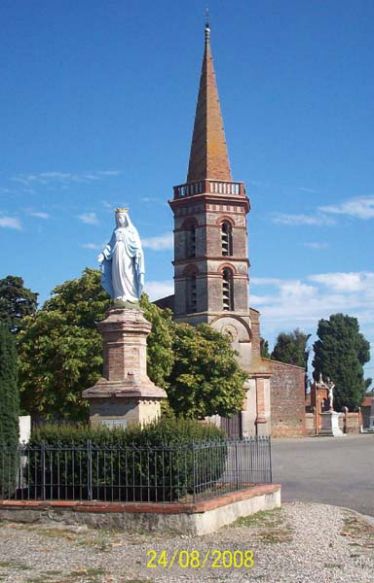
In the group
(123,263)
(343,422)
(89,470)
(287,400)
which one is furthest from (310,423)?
(89,470)

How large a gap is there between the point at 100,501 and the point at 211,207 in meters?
39.3

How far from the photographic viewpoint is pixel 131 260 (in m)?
16.2

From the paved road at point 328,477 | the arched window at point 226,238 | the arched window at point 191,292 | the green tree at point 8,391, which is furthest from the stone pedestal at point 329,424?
the green tree at point 8,391

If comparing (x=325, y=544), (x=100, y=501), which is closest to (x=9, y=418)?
(x=100, y=501)

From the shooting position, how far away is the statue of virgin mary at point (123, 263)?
15961mm

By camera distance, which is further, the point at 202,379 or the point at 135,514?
the point at 202,379

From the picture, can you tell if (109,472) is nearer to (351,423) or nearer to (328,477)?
(328,477)

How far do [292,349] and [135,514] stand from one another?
68.6 metres

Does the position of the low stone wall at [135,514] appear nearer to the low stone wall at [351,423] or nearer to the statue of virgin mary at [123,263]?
the statue of virgin mary at [123,263]

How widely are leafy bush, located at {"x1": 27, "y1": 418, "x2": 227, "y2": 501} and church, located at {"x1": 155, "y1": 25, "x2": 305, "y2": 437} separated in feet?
119

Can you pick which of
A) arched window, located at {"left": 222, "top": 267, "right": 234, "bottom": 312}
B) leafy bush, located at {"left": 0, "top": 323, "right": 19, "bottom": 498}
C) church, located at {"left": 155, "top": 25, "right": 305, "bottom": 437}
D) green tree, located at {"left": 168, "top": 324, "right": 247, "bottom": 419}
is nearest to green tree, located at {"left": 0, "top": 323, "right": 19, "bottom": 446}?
leafy bush, located at {"left": 0, "top": 323, "right": 19, "bottom": 498}

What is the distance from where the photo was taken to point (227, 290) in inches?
2009

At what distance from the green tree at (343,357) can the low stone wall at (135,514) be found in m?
62.1
